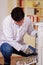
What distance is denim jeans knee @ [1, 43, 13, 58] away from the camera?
192cm

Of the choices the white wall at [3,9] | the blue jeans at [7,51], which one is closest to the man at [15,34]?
the blue jeans at [7,51]

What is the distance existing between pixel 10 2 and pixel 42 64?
2.52 meters

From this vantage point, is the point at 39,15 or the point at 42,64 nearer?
the point at 42,64

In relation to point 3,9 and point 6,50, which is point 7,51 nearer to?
point 6,50

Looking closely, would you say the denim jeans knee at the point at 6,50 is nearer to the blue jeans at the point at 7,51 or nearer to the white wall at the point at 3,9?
the blue jeans at the point at 7,51

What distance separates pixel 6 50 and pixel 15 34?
0.79 ft

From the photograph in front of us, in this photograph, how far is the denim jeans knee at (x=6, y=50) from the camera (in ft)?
6.29

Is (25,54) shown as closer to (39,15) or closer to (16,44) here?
(16,44)

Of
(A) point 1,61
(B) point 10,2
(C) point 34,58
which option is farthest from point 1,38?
(B) point 10,2

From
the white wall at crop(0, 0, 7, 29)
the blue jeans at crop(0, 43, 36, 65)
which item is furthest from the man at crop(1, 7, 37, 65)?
the white wall at crop(0, 0, 7, 29)

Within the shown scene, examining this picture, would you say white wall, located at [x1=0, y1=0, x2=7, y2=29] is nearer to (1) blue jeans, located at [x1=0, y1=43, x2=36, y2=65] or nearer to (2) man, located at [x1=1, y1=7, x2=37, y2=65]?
(2) man, located at [x1=1, y1=7, x2=37, y2=65]

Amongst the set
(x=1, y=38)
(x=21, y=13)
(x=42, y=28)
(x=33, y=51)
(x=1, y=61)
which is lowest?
(x=1, y=61)

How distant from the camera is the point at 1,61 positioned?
2197mm

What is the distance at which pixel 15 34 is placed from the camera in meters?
2.06
